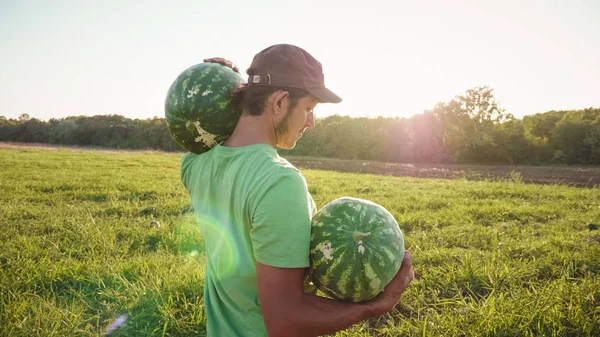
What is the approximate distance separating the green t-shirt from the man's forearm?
19 centimetres

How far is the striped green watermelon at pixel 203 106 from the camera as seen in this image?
199 cm

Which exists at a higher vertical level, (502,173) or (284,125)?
(284,125)

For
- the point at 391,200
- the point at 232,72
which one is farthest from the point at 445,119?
the point at 232,72

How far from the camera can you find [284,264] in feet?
4.36

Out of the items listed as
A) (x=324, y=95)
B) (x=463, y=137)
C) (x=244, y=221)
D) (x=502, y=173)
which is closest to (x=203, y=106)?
(x=324, y=95)

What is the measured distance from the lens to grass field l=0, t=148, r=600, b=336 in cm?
306

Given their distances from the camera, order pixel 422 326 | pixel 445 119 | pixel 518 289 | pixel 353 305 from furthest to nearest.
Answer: pixel 445 119, pixel 518 289, pixel 422 326, pixel 353 305

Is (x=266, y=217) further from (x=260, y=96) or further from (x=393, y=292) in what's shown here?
(x=393, y=292)

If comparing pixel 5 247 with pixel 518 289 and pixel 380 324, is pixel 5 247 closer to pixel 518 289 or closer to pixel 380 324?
pixel 380 324

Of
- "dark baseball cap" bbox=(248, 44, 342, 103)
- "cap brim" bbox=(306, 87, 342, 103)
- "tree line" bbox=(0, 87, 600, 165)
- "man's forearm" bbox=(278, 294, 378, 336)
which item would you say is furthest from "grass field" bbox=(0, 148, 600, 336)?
"tree line" bbox=(0, 87, 600, 165)

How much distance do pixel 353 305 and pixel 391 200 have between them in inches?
306

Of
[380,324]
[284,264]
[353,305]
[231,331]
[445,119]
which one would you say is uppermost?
[445,119]

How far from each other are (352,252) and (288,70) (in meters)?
0.90

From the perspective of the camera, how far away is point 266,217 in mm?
1303
